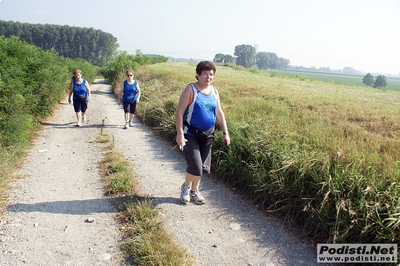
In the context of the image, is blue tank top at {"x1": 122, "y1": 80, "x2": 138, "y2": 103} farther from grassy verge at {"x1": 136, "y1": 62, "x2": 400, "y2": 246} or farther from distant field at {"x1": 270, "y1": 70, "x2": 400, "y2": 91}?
distant field at {"x1": 270, "y1": 70, "x2": 400, "y2": 91}

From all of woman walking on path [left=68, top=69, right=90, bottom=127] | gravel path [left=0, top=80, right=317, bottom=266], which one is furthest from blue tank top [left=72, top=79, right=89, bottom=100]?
gravel path [left=0, top=80, right=317, bottom=266]

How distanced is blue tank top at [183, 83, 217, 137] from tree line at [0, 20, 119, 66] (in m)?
102

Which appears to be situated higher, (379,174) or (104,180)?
(379,174)

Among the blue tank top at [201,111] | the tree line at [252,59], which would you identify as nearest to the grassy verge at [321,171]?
the blue tank top at [201,111]

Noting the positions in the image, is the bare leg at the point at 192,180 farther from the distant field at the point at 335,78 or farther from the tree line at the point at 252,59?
the tree line at the point at 252,59

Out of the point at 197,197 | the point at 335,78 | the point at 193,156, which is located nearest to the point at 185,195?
the point at 197,197

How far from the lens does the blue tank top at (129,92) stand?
891 centimetres

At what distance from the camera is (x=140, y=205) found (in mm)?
3980

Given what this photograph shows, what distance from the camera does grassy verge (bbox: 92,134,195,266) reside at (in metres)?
2.99

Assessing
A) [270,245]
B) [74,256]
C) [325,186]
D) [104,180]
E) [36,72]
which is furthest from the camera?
[36,72]

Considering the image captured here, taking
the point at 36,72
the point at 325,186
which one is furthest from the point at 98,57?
the point at 325,186

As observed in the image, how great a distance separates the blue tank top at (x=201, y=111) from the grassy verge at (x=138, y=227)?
1237mm

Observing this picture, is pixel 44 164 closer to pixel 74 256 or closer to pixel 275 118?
pixel 74 256

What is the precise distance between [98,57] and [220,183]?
118m
